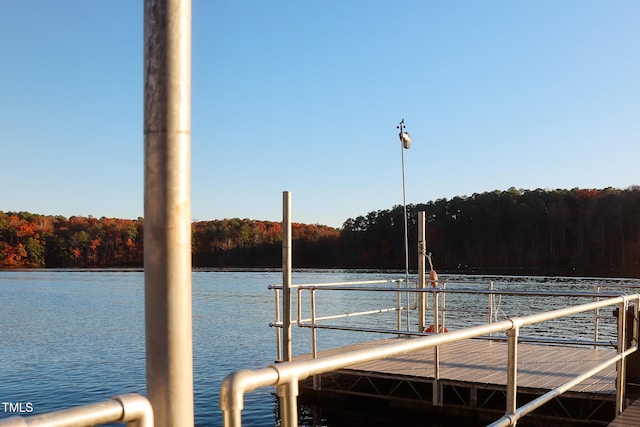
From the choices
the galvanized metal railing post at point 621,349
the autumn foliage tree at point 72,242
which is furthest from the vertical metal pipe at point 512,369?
the autumn foliage tree at point 72,242

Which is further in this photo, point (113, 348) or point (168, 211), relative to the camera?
point (113, 348)

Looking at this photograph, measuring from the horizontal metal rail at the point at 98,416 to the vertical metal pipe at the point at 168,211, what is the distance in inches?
11.7

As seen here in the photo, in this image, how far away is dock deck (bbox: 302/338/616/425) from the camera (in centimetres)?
718

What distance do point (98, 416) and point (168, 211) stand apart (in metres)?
0.61

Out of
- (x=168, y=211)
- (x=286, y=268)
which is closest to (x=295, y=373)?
(x=168, y=211)

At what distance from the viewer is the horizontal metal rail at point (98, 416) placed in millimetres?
1203

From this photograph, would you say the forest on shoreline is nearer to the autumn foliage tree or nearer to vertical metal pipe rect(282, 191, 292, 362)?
the autumn foliage tree

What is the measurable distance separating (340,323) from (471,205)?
208 feet

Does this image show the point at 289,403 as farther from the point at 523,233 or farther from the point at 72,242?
the point at 72,242

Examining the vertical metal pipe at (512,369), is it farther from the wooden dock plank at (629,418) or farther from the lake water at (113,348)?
the lake water at (113,348)

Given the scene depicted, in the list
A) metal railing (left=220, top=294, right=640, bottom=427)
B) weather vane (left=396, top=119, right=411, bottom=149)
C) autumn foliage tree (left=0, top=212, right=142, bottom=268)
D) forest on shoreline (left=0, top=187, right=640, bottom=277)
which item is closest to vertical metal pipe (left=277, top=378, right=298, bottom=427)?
metal railing (left=220, top=294, right=640, bottom=427)

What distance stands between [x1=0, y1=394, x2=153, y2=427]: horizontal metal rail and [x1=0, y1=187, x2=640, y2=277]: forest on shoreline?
71.0 meters

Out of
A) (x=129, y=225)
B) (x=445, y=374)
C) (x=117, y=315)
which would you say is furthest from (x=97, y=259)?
(x=445, y=374)

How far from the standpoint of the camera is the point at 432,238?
8719cm
